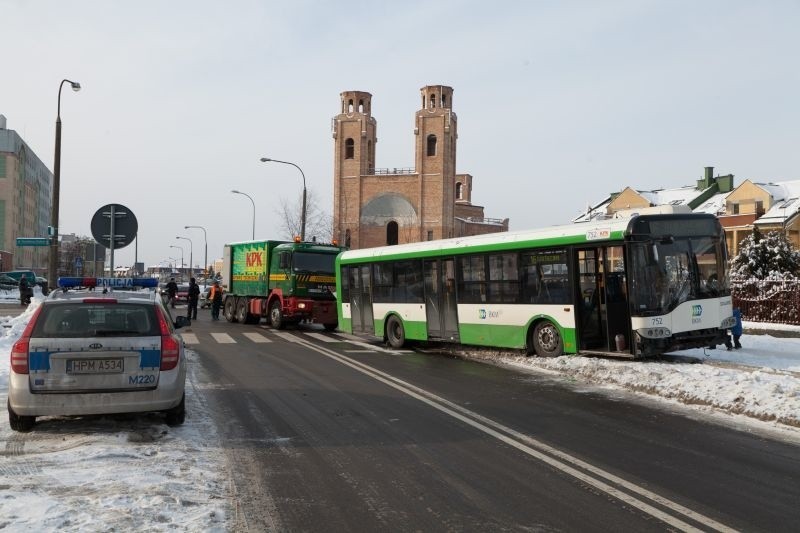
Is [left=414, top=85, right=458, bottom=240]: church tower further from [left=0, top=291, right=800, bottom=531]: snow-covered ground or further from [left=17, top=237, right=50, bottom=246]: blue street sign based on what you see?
[left=0, top=291, right=800, bottom=531]: snow-covered ground

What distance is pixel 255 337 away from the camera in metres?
21.1

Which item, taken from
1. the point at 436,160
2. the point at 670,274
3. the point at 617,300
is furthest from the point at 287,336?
the point at 436,160

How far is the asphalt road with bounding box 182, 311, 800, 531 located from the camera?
4.90 m

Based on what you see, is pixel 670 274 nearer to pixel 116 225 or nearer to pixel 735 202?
pixel 116 225

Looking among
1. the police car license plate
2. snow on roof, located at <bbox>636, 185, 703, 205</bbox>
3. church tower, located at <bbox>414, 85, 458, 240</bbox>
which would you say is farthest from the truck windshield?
church tower, located at <bbox>414, 85, 458, 240</bbox>

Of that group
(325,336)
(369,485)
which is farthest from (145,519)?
(325,336)

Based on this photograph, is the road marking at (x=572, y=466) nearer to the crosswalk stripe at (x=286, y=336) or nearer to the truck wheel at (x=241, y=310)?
the crosswalk stripe at (x=286, y=336)

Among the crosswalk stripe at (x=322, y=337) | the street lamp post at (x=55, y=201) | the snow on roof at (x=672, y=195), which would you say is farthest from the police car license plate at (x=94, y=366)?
the snow on roof at (x=672, y=195)

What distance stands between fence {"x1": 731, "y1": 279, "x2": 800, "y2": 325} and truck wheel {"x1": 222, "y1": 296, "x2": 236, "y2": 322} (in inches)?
748

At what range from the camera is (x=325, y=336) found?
22156 millimetres

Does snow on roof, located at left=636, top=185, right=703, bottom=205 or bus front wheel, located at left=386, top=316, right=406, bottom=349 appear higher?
snow on roof, located at left=636, top=185, right=703, bottom=205

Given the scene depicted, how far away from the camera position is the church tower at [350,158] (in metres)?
84.2

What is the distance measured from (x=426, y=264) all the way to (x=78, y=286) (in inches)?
388

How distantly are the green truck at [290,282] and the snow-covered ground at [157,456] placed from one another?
475 inches
